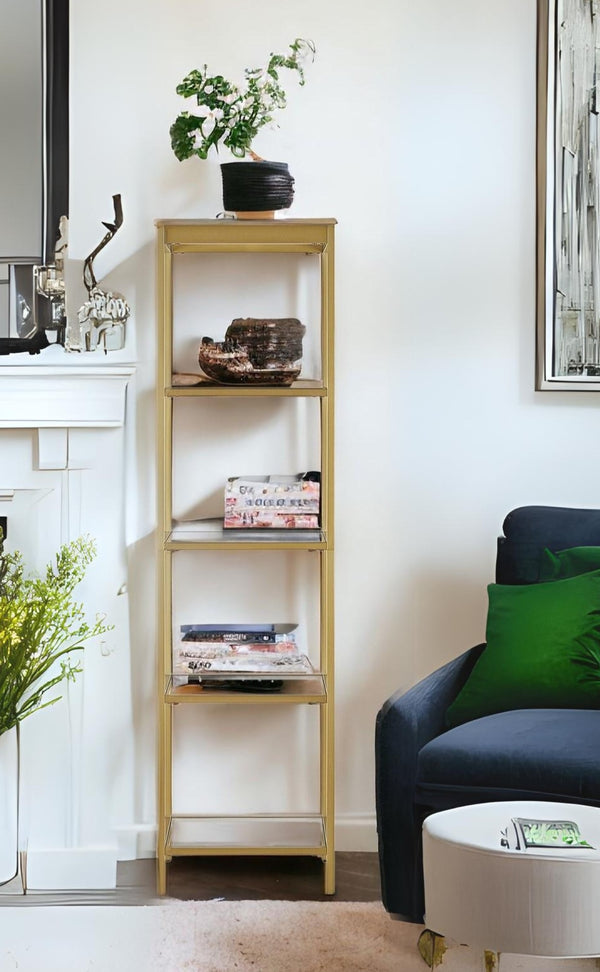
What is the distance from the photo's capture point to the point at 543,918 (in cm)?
169

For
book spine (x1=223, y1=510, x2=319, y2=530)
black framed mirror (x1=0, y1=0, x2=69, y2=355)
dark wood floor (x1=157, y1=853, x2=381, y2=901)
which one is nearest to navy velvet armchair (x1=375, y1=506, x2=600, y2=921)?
dark wood floor (x1=157, y1=853, x2=381, y2=901)

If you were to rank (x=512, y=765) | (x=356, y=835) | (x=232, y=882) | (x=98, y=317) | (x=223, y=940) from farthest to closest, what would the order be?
(x=356, y=835) → (x=98, y=317) → (x=232, y=882) → (x=223, y=940) → (x=512, y=765)

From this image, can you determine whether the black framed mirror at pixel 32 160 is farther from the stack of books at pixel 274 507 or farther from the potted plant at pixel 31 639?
the stack of books at pixel 274 507

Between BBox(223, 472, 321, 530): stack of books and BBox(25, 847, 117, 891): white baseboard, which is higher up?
BBox(223, 472, 321, 530): stack of books

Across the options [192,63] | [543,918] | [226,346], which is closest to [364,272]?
[226,346]

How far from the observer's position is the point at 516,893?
1701mm

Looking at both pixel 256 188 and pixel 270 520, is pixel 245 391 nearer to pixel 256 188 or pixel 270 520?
pixel 270 520

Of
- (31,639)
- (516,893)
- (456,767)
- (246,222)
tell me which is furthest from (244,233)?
(516,893)

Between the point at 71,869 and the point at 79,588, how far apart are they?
74 centimetres

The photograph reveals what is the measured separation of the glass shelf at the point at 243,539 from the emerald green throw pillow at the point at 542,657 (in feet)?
1.67

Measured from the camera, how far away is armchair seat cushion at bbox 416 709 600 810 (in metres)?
2.12

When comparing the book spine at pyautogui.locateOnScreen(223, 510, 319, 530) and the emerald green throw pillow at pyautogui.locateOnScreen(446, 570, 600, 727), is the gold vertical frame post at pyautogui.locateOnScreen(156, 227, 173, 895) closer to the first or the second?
the book spine at pyautogui.locateOnScreen(223, 510, 319, 530)

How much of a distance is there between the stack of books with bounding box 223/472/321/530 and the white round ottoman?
1079 mm

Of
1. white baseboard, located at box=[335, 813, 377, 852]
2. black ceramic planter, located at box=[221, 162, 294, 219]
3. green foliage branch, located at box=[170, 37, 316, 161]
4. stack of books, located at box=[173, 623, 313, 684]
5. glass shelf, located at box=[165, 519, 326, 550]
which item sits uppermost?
green foliage branch, located at box=[170, 37, 316, 161]
